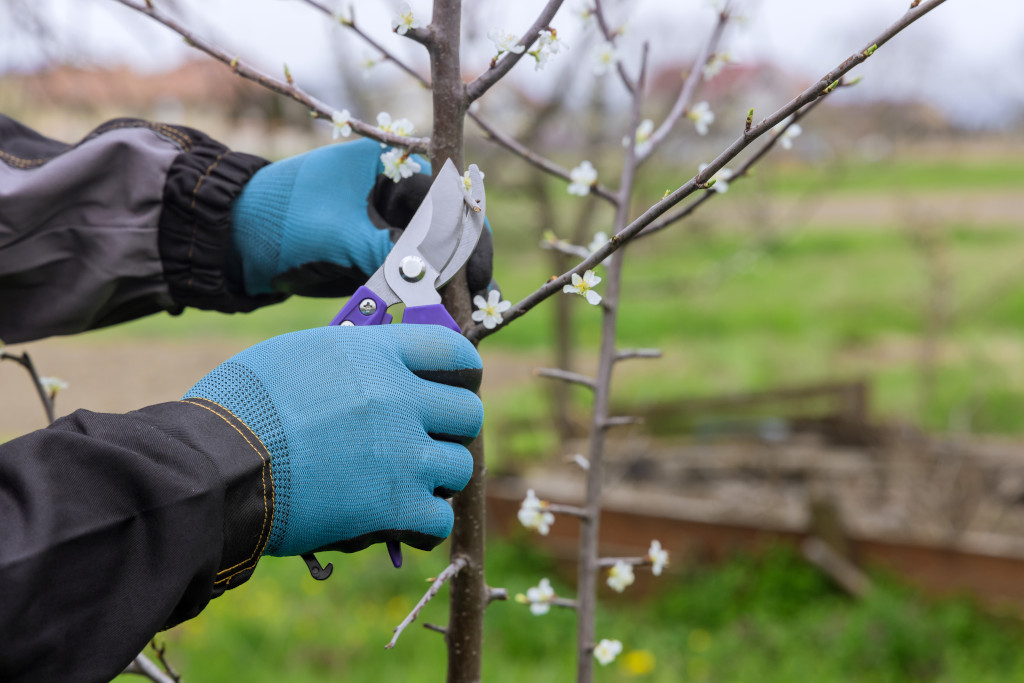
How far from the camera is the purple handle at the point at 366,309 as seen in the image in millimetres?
1181

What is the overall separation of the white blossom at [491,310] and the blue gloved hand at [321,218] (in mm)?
336

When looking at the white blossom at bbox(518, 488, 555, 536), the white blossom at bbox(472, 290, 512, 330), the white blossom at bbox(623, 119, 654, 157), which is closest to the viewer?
the white blossom at bbox(472, 290, 512, 330)

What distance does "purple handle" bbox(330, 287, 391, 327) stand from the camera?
1.18 metres

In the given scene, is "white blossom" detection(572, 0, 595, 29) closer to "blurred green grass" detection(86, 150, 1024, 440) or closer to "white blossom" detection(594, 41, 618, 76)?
"white blossom" detection(594, 41, 618, 76)

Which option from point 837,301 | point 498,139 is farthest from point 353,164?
point 837,301

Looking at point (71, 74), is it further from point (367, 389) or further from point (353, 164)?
point (367, 389)

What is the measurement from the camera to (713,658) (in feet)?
10.5

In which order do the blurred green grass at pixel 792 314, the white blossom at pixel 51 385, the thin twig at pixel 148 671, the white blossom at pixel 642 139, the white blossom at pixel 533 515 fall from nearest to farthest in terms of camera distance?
the thin twig at pixel 148 671 → the white blossom at pixel 533 515 → the white blossom at pixel 51 385 → the white blossom at pixel 642 139 → the blurred green grass at pixel 792 314

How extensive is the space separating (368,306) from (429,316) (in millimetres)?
116

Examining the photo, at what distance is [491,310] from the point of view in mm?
1108

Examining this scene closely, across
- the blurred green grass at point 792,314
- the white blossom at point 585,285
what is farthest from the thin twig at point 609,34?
the blurred green grass at point 792,314

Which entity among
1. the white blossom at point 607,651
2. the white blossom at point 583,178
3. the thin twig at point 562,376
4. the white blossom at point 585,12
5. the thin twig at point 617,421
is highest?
the white blossom at point 585,12

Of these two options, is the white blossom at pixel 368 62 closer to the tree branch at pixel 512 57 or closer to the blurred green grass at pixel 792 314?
the tree branch at pixel 512 57

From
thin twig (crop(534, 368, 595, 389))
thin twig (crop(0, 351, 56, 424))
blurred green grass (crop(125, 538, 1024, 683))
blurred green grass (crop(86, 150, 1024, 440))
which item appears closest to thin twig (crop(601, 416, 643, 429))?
thin twig (crop(534, 368, 595, 389))
